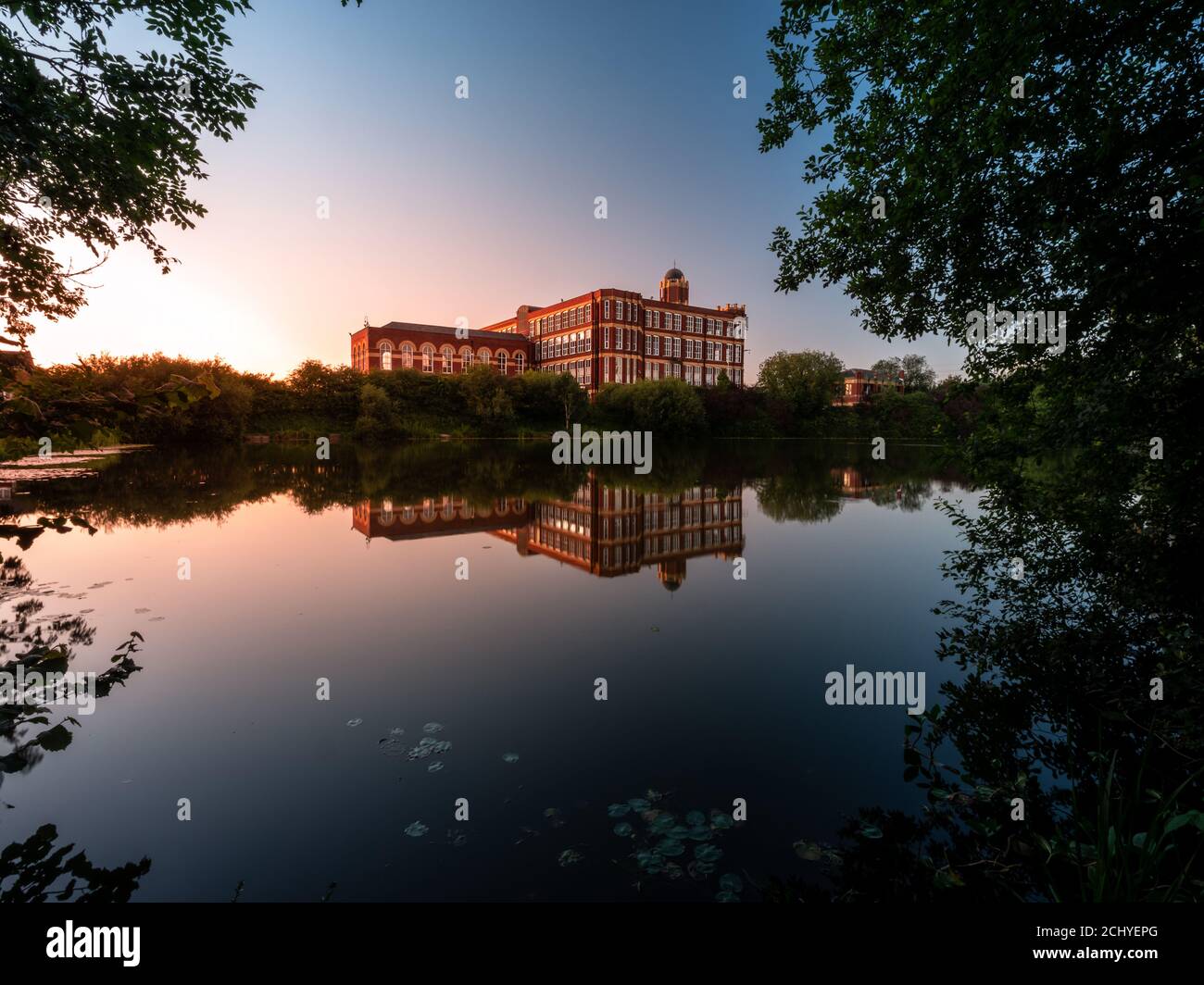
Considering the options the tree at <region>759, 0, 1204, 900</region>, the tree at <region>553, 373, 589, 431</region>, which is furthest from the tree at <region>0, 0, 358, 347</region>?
the tree at <region>553, 373, 589, 431</region>

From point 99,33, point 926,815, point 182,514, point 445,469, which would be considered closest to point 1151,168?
point 926,815

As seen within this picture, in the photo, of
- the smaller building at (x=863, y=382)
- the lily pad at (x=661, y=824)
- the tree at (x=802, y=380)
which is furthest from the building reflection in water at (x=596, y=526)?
the smaller building at (x=863, y=382)

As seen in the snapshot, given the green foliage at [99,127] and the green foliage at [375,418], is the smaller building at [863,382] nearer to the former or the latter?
the green foliage at [375,418]

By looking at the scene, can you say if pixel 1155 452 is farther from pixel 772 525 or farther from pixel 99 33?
pixel 99 33

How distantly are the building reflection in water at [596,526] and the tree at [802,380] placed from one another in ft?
202

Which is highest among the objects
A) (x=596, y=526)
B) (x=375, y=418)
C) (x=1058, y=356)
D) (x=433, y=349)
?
(x=433, y=349)

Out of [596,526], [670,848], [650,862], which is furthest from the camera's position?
[596,526]

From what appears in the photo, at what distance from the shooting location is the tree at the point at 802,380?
78.0 m

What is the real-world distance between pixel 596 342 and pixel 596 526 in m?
64.3

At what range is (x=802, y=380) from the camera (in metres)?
78.6

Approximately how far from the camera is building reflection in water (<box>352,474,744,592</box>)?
13.6 m

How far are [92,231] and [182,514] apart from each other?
37.2ft

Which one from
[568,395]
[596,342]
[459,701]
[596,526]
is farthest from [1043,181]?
[596,342]

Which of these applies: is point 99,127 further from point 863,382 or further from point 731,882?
point 863,382
